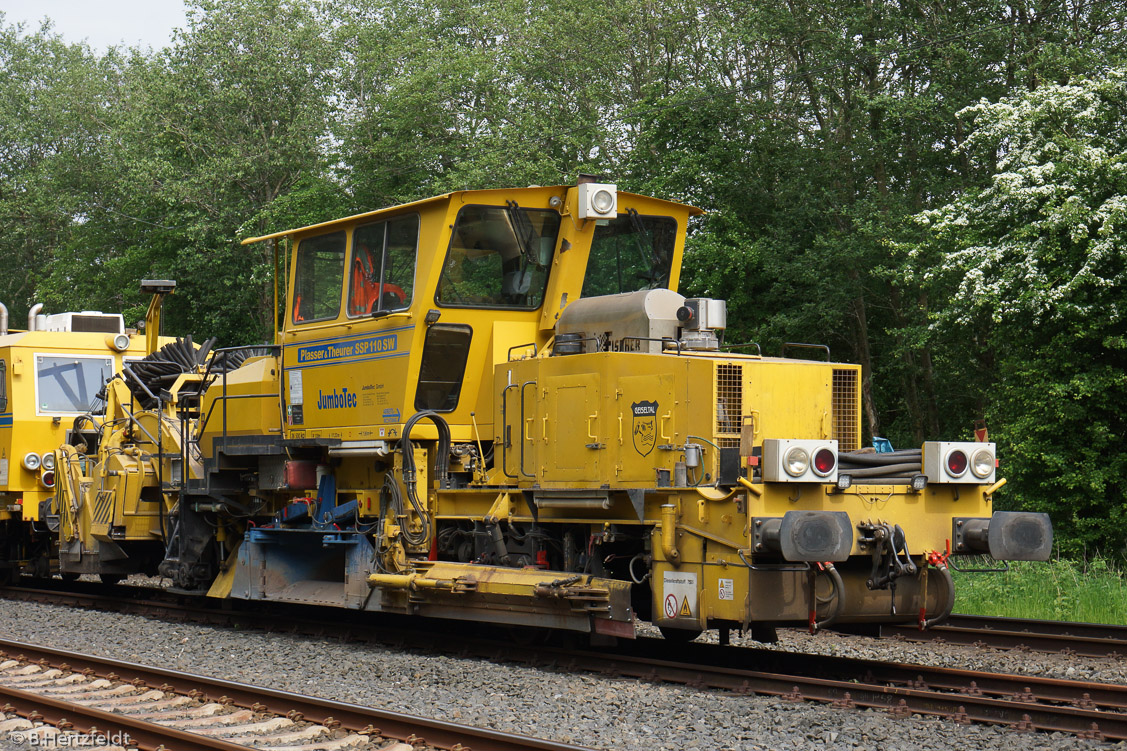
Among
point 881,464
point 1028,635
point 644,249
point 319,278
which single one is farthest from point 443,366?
point 1028,635

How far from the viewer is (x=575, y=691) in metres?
7.79

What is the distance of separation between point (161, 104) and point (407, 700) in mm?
27957

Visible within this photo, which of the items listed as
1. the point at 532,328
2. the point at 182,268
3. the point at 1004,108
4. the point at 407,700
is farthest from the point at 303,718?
the point at 182,268

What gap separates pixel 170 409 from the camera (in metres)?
13.3

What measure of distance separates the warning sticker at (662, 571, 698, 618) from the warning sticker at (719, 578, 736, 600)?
0.23 m

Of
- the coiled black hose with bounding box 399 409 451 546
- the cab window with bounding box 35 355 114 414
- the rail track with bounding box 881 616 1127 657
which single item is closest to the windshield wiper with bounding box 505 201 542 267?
the coiled black hose with bounding box 399 409 451 546

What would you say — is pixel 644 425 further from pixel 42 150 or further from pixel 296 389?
pixel 42 150

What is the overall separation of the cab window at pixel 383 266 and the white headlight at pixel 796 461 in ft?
12.0

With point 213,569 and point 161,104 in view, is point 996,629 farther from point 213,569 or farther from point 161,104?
point 161,104

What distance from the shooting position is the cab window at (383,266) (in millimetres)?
9742

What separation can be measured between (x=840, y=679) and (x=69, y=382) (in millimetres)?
11584

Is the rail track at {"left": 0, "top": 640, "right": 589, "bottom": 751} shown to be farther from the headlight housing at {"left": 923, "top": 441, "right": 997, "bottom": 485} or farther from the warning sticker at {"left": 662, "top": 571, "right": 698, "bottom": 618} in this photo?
the headlight housing at {"left": 923, "top": 441, "right": 997, "bottom": 485}

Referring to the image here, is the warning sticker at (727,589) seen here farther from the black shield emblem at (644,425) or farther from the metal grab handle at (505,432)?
the metal grab handle at (505,432)

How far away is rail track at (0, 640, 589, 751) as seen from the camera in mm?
6371
